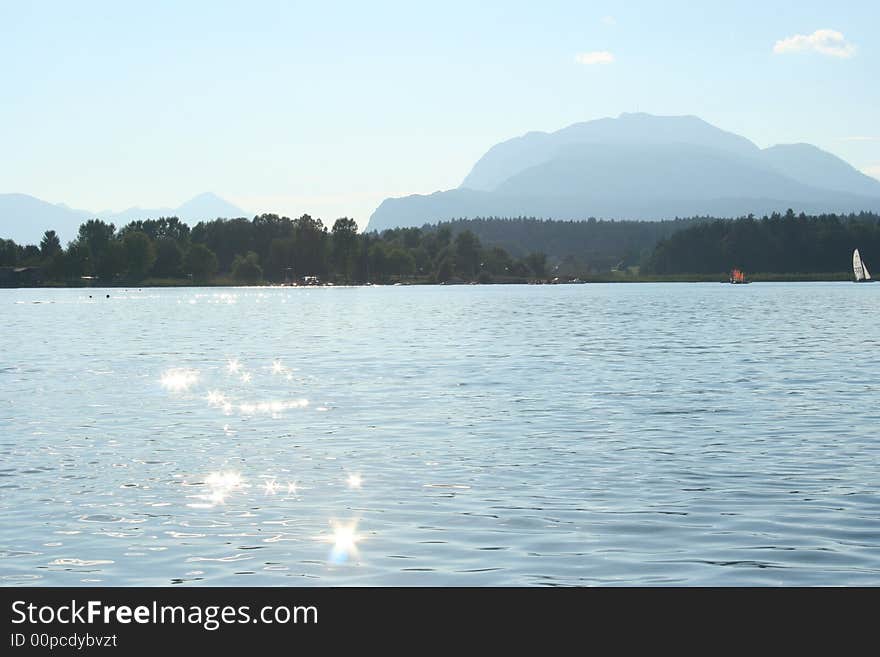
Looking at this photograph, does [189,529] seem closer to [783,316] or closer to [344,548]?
[344,548]

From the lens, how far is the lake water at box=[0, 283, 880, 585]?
18.4 meters

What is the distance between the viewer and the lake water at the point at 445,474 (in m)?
18.4

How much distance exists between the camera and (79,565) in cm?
1842

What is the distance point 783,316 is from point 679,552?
12140 cm

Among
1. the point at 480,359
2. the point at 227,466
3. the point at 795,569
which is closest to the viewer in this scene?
the point at 795,569

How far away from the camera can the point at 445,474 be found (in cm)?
2730

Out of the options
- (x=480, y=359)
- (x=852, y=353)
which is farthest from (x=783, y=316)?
(x=480, y=359)

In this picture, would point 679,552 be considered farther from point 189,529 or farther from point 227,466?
point 227,466

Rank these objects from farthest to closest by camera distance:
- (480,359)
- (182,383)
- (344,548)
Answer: (480,359) → (182,383) → (344,548)
